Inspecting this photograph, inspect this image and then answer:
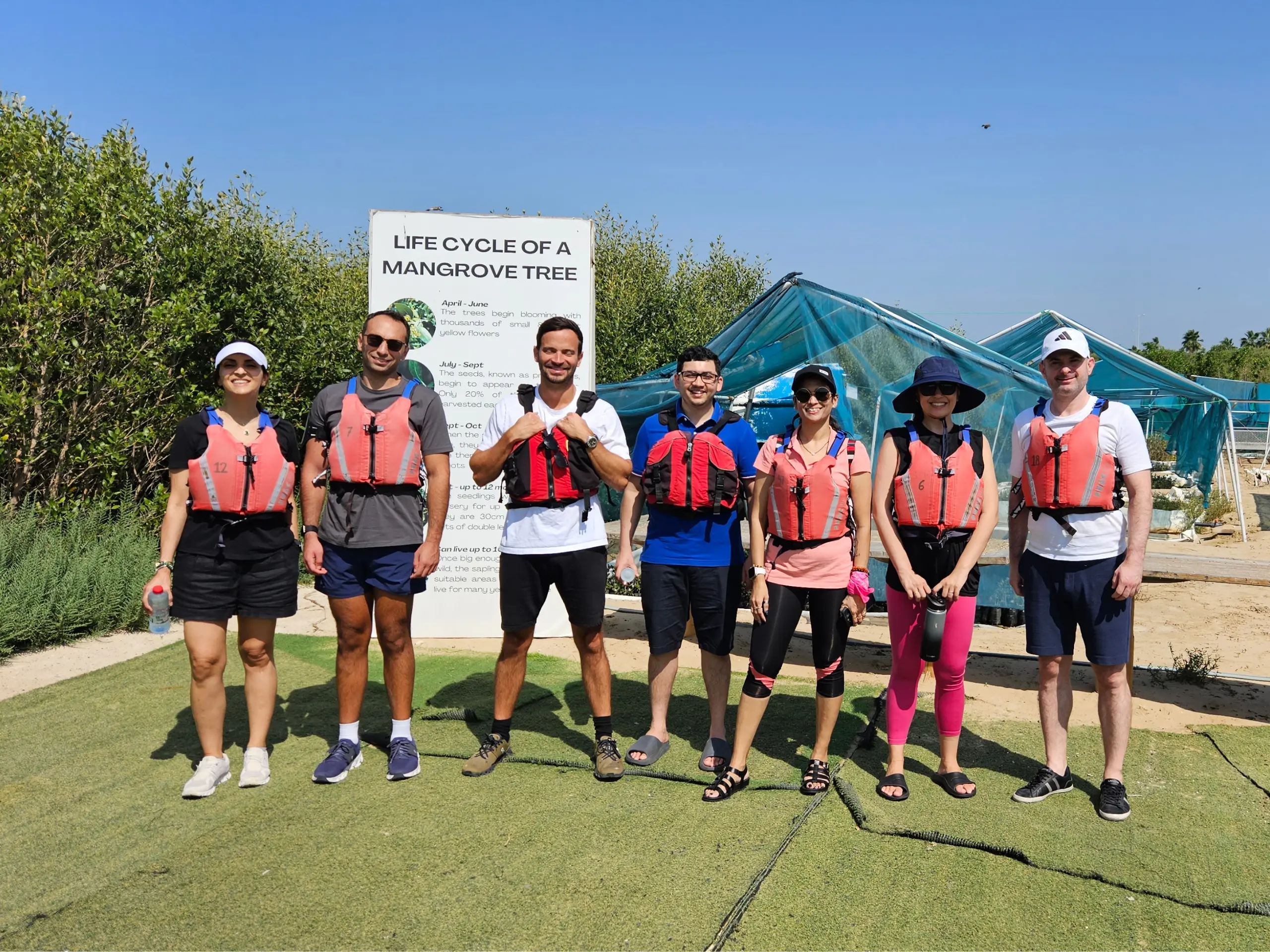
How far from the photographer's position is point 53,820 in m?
3.90

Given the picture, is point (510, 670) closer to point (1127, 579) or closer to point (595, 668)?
point (595, 668)

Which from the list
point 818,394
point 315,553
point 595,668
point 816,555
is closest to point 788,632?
point 816,555

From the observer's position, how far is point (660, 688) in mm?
4715

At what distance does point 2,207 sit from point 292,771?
6525 millimetres

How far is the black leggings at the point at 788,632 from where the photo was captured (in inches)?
165

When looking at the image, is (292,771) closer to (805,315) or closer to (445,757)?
(445,757)

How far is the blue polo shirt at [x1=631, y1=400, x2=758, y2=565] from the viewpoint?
4.44m

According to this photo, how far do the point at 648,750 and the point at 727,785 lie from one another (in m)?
0.58

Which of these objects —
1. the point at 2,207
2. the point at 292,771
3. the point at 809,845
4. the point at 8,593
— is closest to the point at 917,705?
the point at 809,845

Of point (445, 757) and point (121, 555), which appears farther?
point (121, 555)

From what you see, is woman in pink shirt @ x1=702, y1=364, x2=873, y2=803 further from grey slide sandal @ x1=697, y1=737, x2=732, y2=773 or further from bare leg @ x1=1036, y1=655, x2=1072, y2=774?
bare leg @ x1=1036, y1=655, x2=1072, y2=774

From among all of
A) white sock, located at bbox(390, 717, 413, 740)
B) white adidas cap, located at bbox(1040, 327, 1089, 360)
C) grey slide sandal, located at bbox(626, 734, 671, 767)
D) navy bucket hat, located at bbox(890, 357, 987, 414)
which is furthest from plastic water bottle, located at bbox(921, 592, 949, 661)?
white sock, located at bbox(390, 717, 413, 740)

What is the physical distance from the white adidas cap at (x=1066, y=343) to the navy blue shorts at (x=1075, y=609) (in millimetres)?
889

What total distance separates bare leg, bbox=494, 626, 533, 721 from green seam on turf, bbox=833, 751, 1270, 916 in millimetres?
1549
